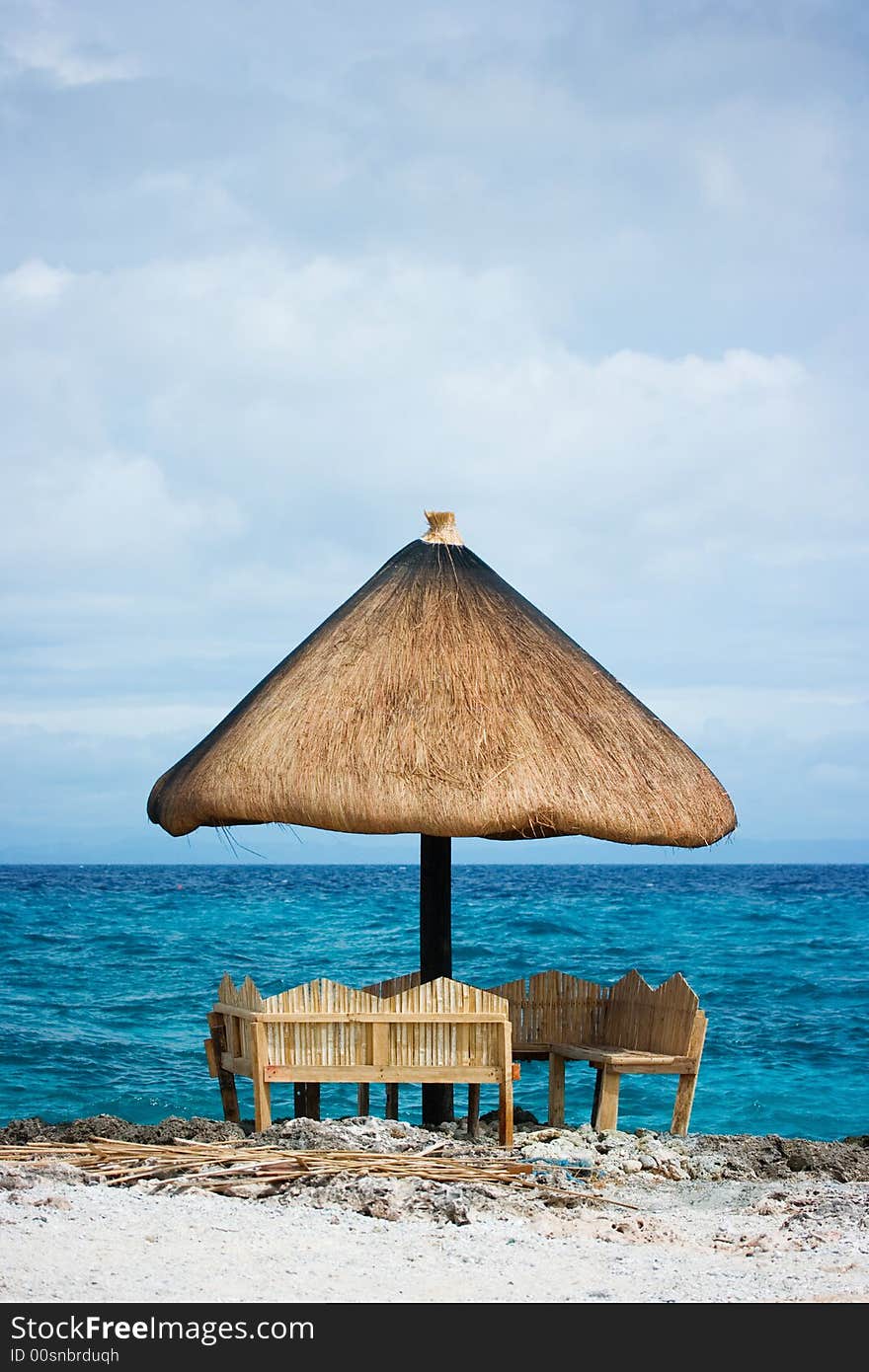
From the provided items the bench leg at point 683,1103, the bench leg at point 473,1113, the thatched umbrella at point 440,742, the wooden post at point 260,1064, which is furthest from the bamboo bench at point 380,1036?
the bench leg at point 683,1103

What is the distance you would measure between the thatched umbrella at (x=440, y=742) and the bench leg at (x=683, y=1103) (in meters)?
1.55

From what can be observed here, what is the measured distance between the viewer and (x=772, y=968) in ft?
88.5

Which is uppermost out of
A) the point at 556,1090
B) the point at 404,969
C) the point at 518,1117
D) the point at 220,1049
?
the point at 220,1049

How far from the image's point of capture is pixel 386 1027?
791cm

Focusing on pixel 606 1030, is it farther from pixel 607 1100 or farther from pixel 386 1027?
pixel 386 1027

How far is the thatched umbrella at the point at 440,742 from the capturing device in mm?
7871

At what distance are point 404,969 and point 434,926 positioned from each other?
57.3ft

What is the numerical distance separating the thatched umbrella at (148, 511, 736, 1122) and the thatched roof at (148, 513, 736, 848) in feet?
0.04

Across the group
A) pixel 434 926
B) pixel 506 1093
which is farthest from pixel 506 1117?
pixel 434 926

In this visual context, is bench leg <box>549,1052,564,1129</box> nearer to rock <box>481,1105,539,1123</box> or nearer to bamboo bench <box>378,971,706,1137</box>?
bamboo bench <box>378,971,706,1137</box>

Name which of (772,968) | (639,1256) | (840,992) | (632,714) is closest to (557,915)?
(772,968)

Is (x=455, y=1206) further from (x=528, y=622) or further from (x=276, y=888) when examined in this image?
(x=276, y=888)

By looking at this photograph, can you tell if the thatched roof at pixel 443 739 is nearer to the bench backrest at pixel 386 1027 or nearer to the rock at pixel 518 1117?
the bench backrest at pixel 386 1027
